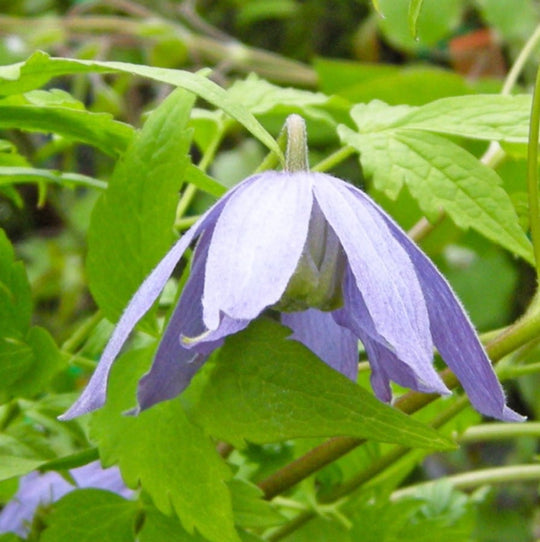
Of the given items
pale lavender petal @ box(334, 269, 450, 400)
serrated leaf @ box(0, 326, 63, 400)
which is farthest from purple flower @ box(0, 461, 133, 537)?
pale lavender petal @ box(334, 269, 450, 400)

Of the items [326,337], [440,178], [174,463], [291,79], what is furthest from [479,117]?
[291,79]

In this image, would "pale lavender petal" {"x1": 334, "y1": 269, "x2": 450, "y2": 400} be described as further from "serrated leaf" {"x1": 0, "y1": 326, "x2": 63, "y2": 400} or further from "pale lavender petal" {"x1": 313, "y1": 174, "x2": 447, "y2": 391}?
"serrated leaf" {"x1": 0, "y1": 326, "x2": 63, "y2": 400}

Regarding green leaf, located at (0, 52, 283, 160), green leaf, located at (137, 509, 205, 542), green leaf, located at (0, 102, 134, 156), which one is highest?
green leaf, located at (0, 52, 283, 160)

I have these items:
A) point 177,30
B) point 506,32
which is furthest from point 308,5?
point 506,32

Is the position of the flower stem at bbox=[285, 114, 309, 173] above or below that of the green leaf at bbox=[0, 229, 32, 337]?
above

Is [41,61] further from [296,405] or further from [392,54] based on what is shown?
[392,54]

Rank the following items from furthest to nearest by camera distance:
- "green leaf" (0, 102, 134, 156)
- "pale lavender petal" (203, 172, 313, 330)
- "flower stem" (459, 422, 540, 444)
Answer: "flower stem" (459, 422, 540, 444)
"green leaf" (0, 102, 134, 156)
"pale lavender petal" (203, 172, 313, 330)

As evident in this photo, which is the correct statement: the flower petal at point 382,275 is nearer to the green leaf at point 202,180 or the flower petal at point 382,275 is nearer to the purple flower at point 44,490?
the green leaf at point 202,180
